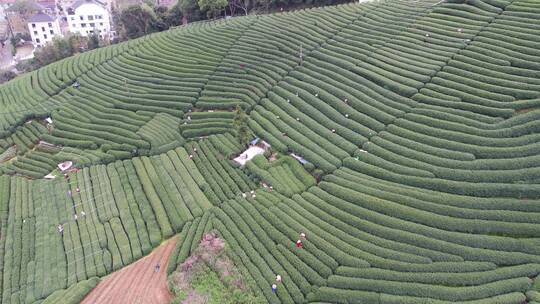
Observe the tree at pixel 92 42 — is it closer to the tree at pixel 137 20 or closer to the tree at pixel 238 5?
the tree at pixel 137 20

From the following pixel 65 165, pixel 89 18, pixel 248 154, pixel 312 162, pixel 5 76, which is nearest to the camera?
pixel 312 162

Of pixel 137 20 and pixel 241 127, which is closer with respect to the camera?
pixel 241 127

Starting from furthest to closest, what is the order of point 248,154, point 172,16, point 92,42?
point 172,16
point 92,42
point 248,154

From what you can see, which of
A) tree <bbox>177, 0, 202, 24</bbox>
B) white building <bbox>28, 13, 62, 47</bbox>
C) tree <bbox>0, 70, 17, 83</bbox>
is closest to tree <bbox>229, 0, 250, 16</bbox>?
tree <bbox>177, 0, 202, 24</bbox>

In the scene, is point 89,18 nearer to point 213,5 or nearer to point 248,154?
point 213,5

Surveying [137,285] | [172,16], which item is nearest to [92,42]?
[172,16]

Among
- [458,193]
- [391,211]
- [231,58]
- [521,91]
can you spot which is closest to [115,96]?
[231,58]
